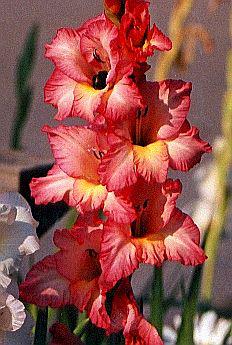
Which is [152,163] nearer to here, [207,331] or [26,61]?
[207,331]

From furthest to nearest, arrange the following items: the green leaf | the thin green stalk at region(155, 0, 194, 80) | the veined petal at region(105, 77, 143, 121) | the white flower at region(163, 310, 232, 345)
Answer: the green leaf
the thin green stalk at region(155, 0, 194, 80)
the white flower at region(163, 310, 232, 345)
the veined petal at region(105, 77, 143, 121)

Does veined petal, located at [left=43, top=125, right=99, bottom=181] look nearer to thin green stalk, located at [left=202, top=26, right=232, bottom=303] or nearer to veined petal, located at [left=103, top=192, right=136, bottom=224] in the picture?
veined petal, located at [left=103, top=192, right=136, bottom=224]

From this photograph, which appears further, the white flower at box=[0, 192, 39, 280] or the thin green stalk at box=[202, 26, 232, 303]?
the thin green stalk at box=[202, 26, 232, 303]

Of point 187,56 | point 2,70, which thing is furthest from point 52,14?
point 187,56

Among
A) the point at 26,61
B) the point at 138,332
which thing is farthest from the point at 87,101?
the point at 26,61

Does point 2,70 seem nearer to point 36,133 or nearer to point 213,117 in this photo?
point 36,133

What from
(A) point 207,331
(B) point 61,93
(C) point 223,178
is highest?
(B) point 61,93

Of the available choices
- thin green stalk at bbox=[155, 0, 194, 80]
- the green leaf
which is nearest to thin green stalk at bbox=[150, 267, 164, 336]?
thin green stalk at bbox=[155, 0, 194, 80]
